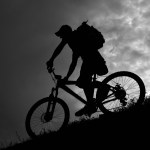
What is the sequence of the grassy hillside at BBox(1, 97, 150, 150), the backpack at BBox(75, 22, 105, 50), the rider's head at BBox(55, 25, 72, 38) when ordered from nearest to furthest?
the grassy hillside at BBox(1, 97, 150, 150) → the backpack at BBox(75, 22, 105, 50) → the rider's head at BBox(55, 25, 72, 38)

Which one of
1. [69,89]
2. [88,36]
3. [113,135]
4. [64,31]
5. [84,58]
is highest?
[64,31]

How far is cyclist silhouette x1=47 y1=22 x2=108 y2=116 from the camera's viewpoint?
8039mm

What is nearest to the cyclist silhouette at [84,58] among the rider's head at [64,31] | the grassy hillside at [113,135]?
the rider's head at [64,31]

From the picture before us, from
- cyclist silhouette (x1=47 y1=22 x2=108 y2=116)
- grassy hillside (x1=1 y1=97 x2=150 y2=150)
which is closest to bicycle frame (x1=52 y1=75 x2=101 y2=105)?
cyclist silhouette (x1=47 y1=22 x2=108 y2=116)

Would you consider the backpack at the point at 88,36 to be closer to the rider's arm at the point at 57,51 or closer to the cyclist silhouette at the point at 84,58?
the cyclist silhouette at the point at 84,58

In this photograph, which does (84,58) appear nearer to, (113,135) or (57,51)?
(57,51)

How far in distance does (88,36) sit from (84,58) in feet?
1.91

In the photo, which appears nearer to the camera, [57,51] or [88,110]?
[88,110]

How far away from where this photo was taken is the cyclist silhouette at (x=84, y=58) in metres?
8.04

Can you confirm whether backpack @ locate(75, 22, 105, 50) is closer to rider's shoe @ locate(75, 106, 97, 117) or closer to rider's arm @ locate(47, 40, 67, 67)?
rider's arm @ locate(47, 40, 67, 67)

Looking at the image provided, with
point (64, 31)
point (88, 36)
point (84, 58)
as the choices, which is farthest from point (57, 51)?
point (88, 36)

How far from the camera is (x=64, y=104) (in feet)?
27.6

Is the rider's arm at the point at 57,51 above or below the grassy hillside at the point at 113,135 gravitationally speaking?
above

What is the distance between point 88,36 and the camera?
312 inches
